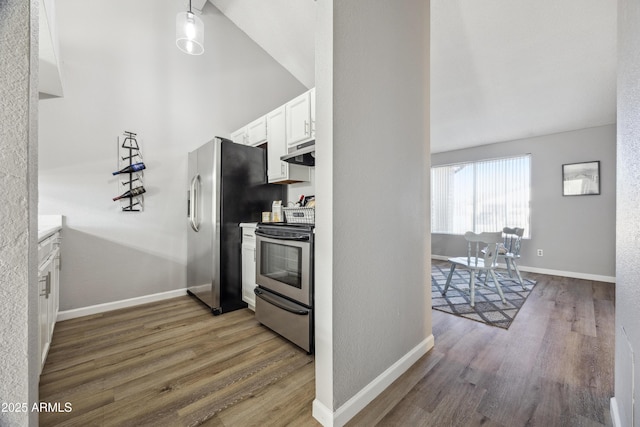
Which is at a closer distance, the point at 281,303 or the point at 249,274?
the point at 281,303

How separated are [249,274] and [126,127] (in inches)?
84.5

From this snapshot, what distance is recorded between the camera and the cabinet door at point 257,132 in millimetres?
3178

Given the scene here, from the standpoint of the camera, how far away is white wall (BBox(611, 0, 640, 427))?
2.67ft

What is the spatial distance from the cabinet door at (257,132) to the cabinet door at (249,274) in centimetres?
133

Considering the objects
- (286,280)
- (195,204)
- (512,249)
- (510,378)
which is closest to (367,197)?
(286,280)

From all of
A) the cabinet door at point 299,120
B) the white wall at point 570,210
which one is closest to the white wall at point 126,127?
the cabinet door at point 299,120

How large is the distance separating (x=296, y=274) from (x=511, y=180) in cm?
466

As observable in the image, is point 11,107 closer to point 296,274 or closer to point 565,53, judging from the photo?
point 296,274

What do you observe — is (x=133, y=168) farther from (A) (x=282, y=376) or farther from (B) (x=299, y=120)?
(A) (x=282, y=376)

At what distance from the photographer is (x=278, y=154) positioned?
2.94 meters

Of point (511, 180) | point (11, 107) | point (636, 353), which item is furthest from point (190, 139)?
point (511, 180)

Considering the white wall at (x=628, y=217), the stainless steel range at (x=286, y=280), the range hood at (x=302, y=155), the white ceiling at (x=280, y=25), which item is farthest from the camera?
the white ceiling at (x=280, y=25)

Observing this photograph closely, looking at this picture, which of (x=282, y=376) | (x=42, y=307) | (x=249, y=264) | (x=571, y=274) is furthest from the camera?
(x=571, y=274)

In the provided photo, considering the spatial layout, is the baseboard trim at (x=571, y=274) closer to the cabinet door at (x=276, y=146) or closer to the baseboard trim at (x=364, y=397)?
the baseboard trim at (x=364, y=397)
